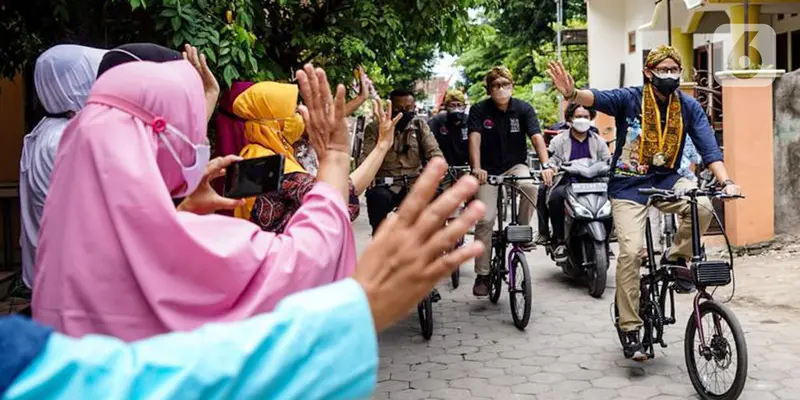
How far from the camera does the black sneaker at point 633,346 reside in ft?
17.8

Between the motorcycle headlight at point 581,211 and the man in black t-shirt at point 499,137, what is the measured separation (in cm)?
44

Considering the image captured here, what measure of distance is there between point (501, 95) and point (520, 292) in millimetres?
1809

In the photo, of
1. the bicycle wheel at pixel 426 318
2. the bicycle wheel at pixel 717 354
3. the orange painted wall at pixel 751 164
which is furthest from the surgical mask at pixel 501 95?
the orange painted wall at pixel 751 164

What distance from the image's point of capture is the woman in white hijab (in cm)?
399

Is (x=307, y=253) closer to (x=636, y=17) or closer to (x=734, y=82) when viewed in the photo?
(x=734, y=82)

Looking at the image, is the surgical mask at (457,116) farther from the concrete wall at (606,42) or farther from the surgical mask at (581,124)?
the concrete wall at (606,42)

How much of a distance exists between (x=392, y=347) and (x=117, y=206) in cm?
519

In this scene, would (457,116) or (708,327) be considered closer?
(708,327)

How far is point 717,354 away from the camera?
481 centimetres

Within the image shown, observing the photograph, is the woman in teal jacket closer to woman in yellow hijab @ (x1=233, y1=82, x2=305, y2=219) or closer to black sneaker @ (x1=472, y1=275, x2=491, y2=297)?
woman in yellow hijab @ (x1=233, y1=82, x2=305, y2=219)

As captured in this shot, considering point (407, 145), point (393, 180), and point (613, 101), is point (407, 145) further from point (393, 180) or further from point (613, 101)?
point (613, 101)

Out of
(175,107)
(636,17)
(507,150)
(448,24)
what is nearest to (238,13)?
(448,24)

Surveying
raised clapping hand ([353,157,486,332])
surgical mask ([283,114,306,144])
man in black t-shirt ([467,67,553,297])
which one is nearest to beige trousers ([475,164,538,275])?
man in black t-shirt ([467,67,553,297])

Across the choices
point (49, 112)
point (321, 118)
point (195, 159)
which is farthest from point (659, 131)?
point (195, 159)
